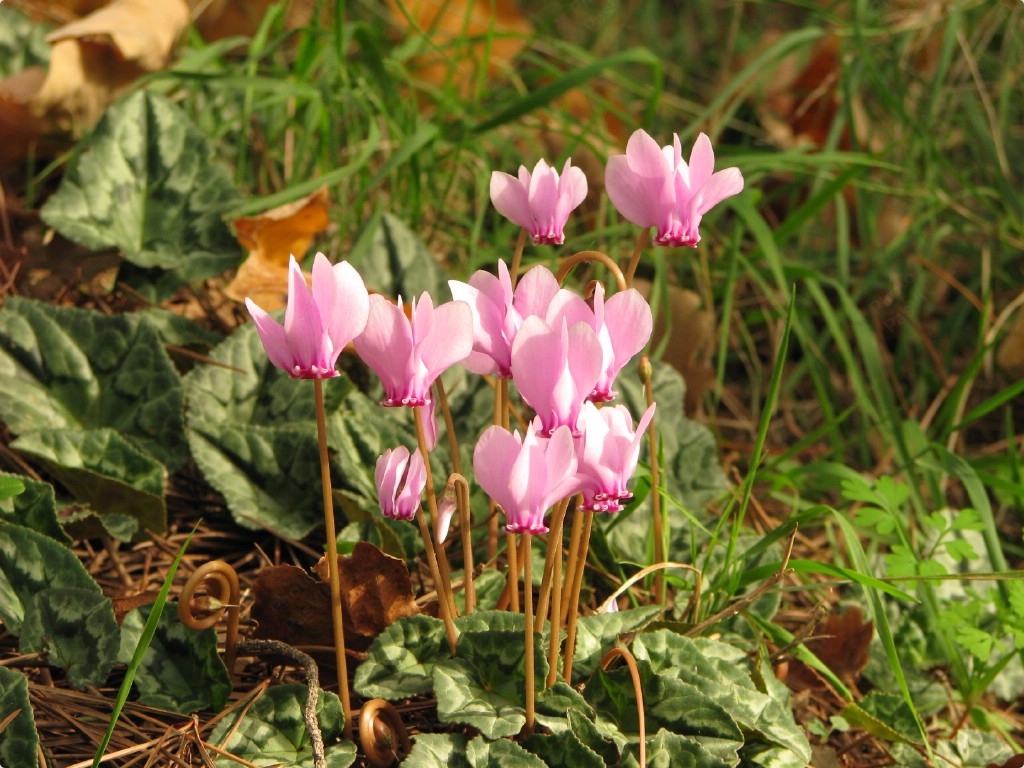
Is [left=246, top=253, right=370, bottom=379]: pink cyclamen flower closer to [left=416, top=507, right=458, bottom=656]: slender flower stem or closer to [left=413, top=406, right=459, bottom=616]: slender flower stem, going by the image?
[left=413, top=406, right=459, bottom=616]: slender flower stem

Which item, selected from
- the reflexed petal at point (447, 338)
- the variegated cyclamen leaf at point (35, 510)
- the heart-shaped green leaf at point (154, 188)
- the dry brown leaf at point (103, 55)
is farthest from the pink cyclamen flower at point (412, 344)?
the dry brown leaf at point (103, 55)

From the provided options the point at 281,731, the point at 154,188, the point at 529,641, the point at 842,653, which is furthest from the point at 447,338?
the point at 154,188

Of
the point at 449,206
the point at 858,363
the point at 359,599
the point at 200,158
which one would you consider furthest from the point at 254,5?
the point at 359,599

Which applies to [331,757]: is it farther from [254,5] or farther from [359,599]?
[254,5]

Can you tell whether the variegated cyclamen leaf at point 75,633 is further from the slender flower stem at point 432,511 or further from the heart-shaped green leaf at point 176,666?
the slender flower stem at point 432,511

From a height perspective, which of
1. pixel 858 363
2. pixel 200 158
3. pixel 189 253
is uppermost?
pixel 200 158

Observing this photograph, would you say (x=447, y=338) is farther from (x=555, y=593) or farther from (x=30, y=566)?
(x=30, y=566)

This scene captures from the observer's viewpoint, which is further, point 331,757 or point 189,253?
point 189,253

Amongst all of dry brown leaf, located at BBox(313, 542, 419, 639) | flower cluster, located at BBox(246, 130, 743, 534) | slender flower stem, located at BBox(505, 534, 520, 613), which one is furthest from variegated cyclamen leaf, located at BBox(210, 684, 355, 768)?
flower cluster, located at BBox(246, 130, 743, 534)
